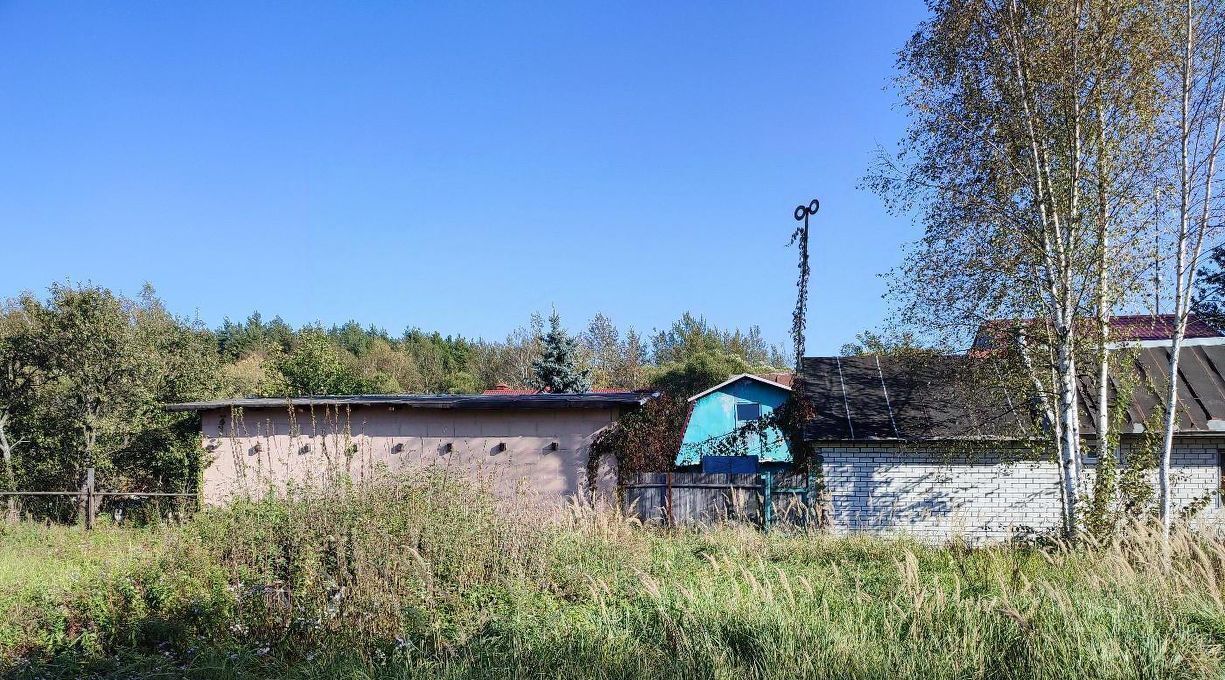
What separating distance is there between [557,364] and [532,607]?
27.1 meters

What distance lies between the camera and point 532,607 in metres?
6.30

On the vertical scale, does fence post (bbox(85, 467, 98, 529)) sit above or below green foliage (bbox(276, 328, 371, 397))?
below

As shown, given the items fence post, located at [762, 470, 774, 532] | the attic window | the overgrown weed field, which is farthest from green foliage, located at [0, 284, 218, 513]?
the attic window

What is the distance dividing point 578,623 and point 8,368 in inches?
645

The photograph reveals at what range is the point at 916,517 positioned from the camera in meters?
13.2

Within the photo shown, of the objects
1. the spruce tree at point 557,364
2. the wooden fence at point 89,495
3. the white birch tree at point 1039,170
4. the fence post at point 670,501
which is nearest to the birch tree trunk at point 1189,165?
the white birch tree at point 1039,170

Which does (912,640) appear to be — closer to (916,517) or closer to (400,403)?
(916,517)

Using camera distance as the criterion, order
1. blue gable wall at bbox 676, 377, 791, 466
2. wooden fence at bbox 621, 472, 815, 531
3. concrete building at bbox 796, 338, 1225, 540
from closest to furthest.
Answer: concrete building at bbox 796, 338, 1225, 540 → wooden fence at bbox 621, 472, 815, 531 → blue gable wall at bbox 676, 377, 791, 466

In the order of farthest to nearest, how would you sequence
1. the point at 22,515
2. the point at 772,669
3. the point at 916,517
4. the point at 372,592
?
the point at 22,515 < the point at 916,517 < the point at 372,592 < the point at 772,669

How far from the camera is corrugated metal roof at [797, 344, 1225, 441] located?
A: 450 inches

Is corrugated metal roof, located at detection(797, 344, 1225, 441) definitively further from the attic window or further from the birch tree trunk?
the attic window

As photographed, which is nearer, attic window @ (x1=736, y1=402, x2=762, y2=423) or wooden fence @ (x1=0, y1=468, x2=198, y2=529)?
wooden fence @ (x1=0, y1=468, x2=198, y2=529)

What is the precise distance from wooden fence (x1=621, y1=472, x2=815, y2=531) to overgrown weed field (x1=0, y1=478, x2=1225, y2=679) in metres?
4.89

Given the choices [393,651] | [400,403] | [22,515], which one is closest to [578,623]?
[393,651]
